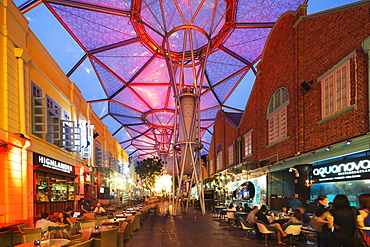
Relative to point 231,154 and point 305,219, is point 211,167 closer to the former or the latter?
point 231,154

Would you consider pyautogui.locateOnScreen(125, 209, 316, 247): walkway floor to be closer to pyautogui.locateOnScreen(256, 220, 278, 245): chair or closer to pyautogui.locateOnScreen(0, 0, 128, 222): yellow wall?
pyautogui.locateOnScreen(256, 220, 278, 245): chair

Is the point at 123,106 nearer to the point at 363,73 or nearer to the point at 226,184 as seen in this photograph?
the point at 226,184

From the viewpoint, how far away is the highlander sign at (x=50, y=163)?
12.0 m

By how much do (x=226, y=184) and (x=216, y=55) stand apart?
12189 millimetres

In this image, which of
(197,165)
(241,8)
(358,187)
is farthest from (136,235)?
(241,8)

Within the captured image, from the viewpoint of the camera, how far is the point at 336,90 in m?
10.3

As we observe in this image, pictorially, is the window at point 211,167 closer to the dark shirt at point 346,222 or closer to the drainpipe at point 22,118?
the drainpipe at point 22,118

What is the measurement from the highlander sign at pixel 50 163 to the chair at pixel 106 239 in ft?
20.5

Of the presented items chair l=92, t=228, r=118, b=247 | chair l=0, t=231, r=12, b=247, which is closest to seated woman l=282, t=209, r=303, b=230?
chair l=92, t=228, r=118, b=247

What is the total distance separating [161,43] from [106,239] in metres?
21.0

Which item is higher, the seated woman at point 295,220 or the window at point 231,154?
the window at point 231,154

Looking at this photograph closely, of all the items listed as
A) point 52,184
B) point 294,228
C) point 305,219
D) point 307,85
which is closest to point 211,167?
point 52,184

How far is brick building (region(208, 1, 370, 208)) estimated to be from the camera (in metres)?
9.16

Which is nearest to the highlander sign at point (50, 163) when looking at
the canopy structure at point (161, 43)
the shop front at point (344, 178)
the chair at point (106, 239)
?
the chair at point (106, 239)
